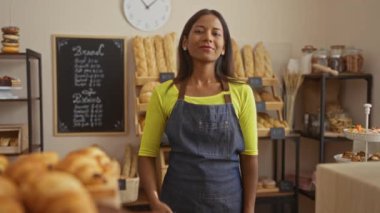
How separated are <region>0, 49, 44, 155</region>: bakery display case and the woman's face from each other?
4.42ft

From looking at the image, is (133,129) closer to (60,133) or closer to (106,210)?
(60,133)

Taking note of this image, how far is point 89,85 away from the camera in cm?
268

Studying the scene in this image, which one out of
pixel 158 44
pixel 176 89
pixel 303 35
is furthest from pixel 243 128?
pixel 303 35

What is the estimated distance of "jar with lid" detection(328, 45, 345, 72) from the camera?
269 centimetres

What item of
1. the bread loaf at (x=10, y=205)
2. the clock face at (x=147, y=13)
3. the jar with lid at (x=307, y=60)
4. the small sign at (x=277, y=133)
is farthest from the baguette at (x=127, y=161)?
the bread loaf at (x=10, y=205)

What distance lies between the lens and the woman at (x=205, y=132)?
1.42 metres

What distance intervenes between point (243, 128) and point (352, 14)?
1842 mm

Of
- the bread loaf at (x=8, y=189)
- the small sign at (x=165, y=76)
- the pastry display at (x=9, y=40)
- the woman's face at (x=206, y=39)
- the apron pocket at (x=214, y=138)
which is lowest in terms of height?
the apron pocket at (x=214, y=138)

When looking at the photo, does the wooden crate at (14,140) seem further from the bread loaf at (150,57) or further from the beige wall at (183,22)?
the bread loaf at (150,57)

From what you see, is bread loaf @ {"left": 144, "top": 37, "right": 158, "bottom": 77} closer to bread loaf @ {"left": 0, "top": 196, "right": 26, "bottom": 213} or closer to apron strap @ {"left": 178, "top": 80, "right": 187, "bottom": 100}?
apron strap @ {"left": 178, "top": 80, "right": 187, "bottom": 100}

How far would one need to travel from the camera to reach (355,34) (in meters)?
2.75

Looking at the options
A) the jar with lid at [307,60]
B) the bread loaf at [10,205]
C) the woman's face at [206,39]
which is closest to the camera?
the bread loaf at [10,205]

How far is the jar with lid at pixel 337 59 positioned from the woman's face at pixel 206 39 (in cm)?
157

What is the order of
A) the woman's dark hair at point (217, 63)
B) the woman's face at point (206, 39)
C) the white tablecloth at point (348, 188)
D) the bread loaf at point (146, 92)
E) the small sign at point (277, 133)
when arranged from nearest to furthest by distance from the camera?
the white tablecloth at point (348, 188)
the woman's face at point (206, 39)
the woman's dark hair at point (217, 63)
the bread loaf at point (146, 92)
the small sign at point (277, 133)
